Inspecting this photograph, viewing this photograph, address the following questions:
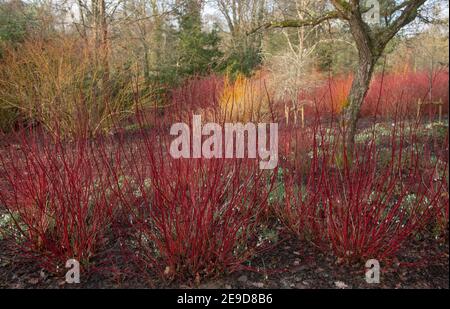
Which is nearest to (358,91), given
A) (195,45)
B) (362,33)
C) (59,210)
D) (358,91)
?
(358,91)

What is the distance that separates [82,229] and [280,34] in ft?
31.4

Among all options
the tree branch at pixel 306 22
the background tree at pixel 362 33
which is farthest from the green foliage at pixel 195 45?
the background tree at pixel 362 33

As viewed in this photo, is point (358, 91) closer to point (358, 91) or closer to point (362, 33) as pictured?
point (358, 91)

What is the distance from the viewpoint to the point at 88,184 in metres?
2.25

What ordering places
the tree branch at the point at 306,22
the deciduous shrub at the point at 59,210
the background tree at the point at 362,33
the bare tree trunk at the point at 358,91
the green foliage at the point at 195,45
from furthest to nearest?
the green foliage at the point at 195,45, the tree branch at the point at 306,22, the bare tree trunk at the point at 358,91, the background tree at the point at 362,33, the deciduous shrub at the point at 59,210

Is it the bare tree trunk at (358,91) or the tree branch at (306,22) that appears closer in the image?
the bare tree trunk at (358,91)

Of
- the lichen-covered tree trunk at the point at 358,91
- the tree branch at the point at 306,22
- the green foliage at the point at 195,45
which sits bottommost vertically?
the lichen-covered tree trunk at the point at 358,91

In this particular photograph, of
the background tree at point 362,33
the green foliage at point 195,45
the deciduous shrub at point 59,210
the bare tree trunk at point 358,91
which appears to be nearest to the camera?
the deciduous shrub at point 59,210

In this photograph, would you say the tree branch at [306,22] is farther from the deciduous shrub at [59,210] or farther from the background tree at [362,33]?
the deciduous shrub at [59,210]

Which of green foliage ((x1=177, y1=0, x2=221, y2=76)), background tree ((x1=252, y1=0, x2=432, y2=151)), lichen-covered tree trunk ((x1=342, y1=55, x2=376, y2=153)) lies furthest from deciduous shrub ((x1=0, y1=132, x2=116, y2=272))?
green foliage ((x1=177, y1=0, x2=221, y2=76))

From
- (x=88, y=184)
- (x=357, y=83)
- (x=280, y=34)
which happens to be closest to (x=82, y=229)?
(x=88, y=184)

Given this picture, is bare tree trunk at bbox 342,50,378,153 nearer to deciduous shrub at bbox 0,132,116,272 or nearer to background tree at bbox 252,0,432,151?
background tree at bbox 252,0,432,151
